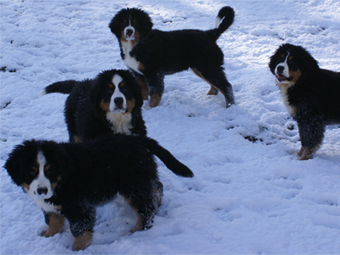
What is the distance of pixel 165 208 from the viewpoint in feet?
9.83

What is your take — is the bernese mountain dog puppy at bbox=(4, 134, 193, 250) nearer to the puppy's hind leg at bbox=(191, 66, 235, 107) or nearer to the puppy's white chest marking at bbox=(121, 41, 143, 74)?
the puppy's white chest marking at bbox=(121, 41, 143, 74)

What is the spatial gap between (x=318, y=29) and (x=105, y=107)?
282 inches

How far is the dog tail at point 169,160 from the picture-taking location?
261 centimetres

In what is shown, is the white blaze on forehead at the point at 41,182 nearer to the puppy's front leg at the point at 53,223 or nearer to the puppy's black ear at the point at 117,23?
the puppy's front leg at the point at 53,223

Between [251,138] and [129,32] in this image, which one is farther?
[129,32]

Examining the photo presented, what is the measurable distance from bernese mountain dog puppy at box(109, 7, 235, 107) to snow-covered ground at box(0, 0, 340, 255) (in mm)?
413

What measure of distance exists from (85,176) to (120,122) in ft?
2.93

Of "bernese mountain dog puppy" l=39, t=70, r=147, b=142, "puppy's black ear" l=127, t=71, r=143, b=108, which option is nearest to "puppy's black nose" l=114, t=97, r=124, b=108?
"bernese mountain dog puppy" l=39, t=70, r=147, b=142

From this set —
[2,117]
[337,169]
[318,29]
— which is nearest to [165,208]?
[337,169]

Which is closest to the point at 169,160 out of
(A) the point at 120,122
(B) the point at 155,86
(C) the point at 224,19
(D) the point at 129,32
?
(A) the point at 120,122

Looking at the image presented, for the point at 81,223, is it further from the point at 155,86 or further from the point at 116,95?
the point at 155,86

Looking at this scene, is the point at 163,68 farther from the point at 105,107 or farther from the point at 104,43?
the point at 104,43

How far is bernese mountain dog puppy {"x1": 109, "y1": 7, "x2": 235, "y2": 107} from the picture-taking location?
4945mm

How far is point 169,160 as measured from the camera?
2645 millimetres
